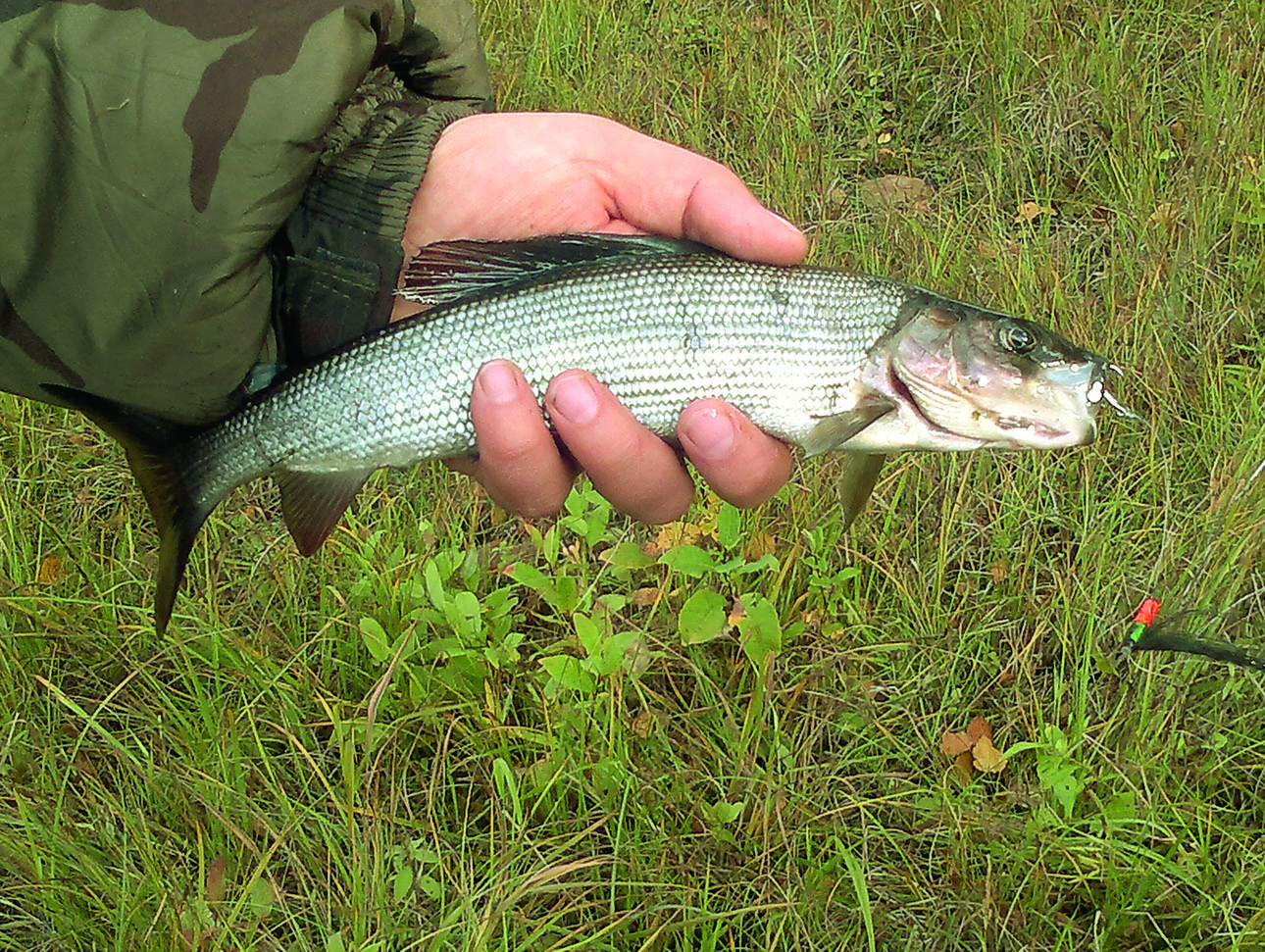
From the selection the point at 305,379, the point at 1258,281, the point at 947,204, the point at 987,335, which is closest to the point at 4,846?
the point at 305,379

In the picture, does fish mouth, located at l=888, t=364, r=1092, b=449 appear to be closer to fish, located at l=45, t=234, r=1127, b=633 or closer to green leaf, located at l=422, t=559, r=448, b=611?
fish, located at l=45, t=234, r=1127, b=633

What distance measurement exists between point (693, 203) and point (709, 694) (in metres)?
1.37

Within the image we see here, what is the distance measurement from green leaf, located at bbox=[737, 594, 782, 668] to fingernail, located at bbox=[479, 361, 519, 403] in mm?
928

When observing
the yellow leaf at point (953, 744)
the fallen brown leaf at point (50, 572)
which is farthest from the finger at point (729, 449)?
the fallen brown leaf at point (50, 572)

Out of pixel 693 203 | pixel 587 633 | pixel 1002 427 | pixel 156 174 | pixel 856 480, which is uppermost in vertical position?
pixel 156 174

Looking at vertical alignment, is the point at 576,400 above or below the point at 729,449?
above

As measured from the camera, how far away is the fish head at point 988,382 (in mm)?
2422

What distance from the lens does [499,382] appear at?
2.41 meters

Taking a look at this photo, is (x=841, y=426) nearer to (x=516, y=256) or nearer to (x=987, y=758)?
(x=516, y=256)

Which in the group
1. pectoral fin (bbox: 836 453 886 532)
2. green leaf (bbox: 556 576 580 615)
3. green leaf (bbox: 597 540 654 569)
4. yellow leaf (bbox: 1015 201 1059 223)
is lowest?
green leaf (bbox: 556 576 580 615)

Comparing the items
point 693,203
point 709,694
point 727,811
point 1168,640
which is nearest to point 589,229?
point 693,203

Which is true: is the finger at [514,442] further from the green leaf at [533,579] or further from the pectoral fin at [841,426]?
the pectoral fin at [841,426]

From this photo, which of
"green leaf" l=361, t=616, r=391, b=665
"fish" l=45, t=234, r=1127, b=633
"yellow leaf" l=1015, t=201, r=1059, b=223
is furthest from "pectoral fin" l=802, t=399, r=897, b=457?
"yellow leaf" l=1015, t=201, r=1059, b=223

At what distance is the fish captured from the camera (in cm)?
247
